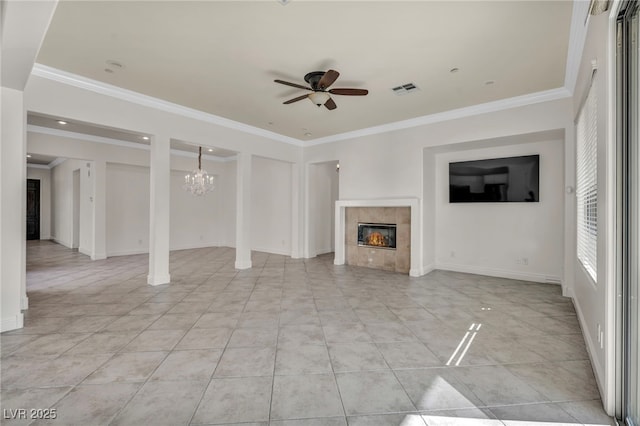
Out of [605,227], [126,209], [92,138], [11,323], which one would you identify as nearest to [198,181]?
[126,209]

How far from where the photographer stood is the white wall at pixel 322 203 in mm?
7941

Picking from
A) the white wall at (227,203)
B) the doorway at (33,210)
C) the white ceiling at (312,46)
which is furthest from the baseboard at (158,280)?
the doorway at (33,210)

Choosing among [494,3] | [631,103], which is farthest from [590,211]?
[494,3]

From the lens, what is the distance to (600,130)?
7.34ft

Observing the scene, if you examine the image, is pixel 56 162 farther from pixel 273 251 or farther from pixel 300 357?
pixel 300 357

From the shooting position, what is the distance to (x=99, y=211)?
25.4ft

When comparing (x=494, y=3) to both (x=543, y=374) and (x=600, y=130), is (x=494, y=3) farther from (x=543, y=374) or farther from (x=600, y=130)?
(x=543, y=374)

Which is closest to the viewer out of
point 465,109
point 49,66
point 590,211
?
point 590,211

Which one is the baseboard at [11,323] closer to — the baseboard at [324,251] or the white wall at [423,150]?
the white wall at [423,150]

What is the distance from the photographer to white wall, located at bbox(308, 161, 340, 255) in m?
7.94

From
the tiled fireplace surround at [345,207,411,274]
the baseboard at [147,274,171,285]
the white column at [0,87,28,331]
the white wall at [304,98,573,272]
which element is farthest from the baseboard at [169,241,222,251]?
the white column at [0,87,28,331]

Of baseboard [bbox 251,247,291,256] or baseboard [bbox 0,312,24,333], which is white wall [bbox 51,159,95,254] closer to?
baseboard [bbox 251,247,291,256]

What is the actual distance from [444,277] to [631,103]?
14.2 ft

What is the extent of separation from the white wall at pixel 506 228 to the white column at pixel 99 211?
8.25 meters
